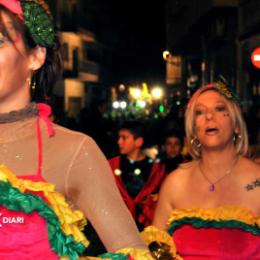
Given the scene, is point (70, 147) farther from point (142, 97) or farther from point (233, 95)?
point (142, 97)

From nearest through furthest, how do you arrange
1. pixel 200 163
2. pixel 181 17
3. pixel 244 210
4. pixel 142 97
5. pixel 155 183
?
pixel 244 210
pixel 200 163
pixel 155 183
pixel 181 17
pixel 142 97

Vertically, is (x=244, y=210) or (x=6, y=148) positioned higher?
(x=6, y=148)

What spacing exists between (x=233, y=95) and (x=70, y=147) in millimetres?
2672

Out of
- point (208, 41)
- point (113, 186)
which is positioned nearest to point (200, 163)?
point (113, 186)

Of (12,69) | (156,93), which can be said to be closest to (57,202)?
(12,69)

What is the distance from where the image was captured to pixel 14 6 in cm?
212

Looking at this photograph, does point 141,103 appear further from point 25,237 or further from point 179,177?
point 25,237

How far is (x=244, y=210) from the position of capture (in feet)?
13.4

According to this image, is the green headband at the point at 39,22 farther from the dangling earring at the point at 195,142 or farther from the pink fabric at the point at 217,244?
the dangling earring at the point at 195,142

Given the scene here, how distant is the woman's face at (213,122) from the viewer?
4348 mm

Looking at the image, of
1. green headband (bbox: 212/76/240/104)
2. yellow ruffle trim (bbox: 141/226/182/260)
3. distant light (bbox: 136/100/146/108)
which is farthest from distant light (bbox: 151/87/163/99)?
yellow ruffle trim (bbox: 141/226/182/260)

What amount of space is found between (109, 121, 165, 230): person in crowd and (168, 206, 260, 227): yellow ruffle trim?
295cm

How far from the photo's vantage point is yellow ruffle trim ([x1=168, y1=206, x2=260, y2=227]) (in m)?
4.04

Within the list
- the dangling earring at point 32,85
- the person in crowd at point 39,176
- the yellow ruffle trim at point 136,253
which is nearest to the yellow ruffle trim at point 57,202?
the person in crowd at point 39,176
